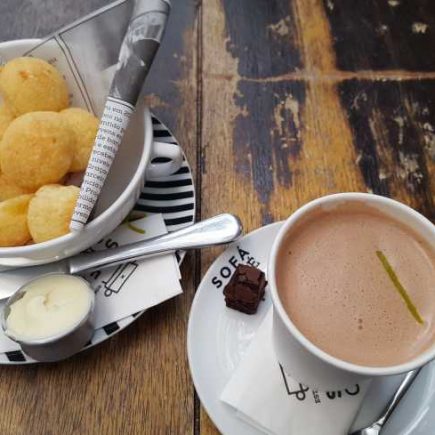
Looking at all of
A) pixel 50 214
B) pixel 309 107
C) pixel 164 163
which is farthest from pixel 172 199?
pixel 309 107

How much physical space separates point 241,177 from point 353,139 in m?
0.18

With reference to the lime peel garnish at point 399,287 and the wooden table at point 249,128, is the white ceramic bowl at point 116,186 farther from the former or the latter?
the lime peel garnish at point 399,287

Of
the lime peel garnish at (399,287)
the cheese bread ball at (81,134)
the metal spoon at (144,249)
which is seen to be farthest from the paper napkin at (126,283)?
the lime peel garnish at (399,287)

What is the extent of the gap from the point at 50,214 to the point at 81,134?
0.12 m

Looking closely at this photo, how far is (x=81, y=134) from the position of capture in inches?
27.1

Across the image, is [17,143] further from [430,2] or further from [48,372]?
[430,2]

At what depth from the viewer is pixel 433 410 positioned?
56cm

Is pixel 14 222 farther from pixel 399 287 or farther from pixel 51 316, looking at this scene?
pixel 399 287

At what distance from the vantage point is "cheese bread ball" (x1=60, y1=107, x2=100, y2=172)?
0.69 metres

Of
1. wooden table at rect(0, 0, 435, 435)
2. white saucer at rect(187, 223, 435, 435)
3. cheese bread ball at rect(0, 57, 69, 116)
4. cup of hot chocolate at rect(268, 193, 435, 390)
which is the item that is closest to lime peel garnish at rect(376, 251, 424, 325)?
cup of hot chocolate at rect(268, 193, 435, 390)

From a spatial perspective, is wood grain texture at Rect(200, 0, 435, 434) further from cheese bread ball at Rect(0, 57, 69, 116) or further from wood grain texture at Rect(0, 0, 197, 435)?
cheese bread ball at Rect(0, 57, 69, 116)

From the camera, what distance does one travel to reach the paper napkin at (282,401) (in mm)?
553

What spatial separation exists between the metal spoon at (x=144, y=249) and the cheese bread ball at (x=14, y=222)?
0.04m

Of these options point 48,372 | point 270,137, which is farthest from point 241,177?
point 48,372
